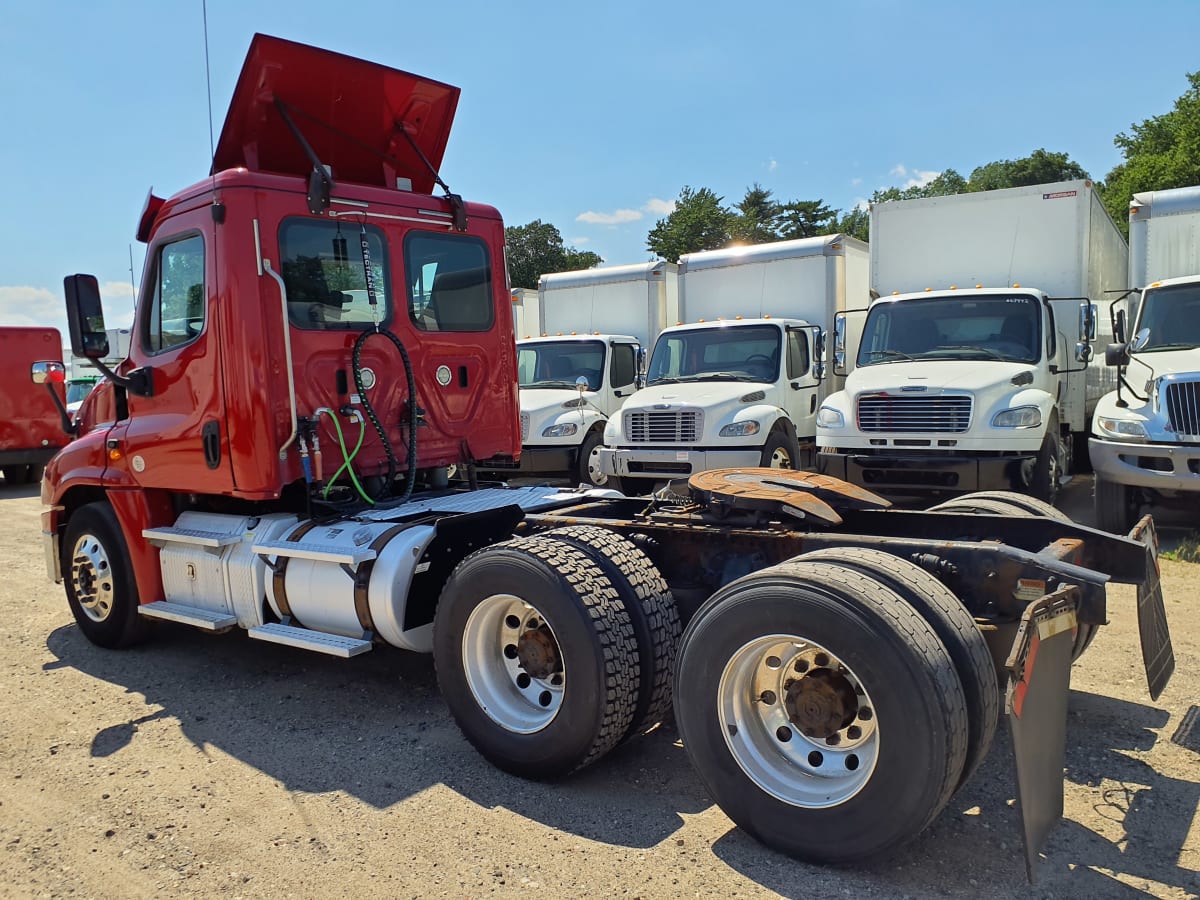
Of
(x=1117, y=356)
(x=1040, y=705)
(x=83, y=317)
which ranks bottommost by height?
(x=1040, y=705)

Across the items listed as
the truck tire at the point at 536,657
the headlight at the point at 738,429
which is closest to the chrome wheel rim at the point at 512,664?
the truck tire at the point at 536,657

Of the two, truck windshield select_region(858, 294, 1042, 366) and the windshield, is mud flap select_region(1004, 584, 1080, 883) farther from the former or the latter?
the windshield

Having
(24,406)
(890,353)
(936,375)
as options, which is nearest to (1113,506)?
(936,375)

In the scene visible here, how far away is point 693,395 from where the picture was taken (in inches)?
435

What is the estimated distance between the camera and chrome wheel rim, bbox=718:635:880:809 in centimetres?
319

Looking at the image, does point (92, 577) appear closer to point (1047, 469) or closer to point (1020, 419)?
point (1020, 419)

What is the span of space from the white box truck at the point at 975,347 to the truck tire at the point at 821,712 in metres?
6.39

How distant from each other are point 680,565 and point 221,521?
9.66ft

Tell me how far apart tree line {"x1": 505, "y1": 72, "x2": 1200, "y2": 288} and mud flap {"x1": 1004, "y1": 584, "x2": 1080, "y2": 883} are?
2332cm

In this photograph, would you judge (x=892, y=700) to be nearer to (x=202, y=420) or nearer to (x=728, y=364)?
(x=202, y=420)

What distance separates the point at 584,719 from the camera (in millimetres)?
3715

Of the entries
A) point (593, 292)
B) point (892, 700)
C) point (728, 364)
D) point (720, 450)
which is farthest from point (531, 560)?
point (593, 292)

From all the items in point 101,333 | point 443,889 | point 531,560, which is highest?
point 101,333

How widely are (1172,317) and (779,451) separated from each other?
419cm
